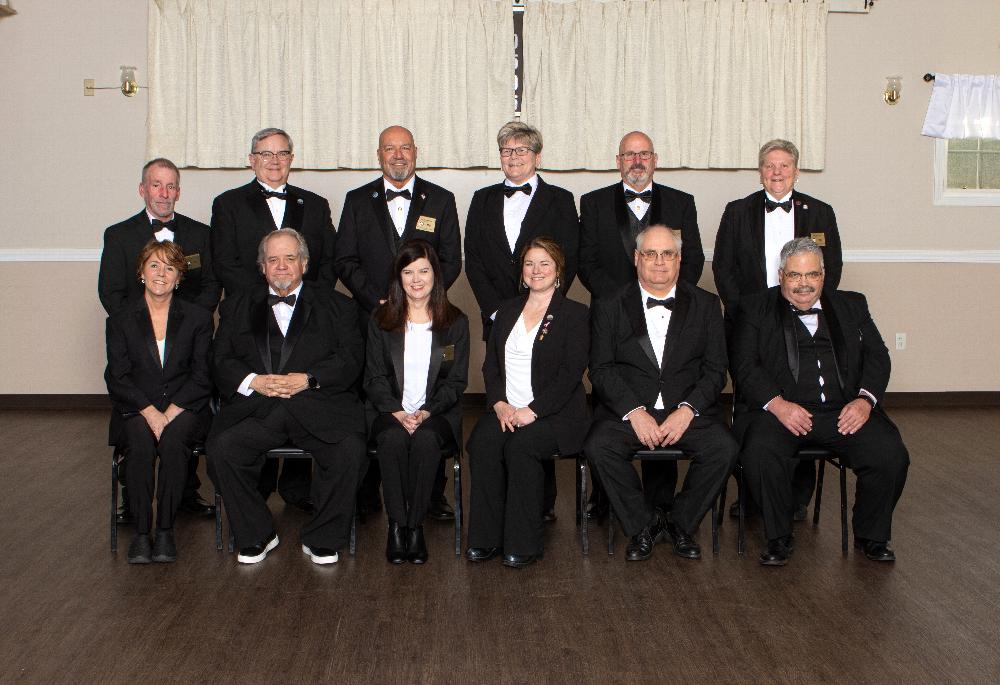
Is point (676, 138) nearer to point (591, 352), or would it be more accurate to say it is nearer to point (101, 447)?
point (591, 352)

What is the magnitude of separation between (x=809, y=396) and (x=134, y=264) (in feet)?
9.61

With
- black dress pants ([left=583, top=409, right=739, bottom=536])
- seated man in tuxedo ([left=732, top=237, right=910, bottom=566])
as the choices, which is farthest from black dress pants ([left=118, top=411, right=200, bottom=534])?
seated man in tuxedo ([left=732, top=237, right=910, bottom=566])


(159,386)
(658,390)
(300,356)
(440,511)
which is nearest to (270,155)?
(300,356)

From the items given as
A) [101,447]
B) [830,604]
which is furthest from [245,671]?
[101,447]

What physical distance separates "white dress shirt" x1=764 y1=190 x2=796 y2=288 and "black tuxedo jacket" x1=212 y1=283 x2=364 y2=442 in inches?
76.8

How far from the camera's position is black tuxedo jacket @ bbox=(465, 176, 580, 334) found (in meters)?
4.55

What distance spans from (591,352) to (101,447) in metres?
3.18

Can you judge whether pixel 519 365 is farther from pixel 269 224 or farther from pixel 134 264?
pixel 134 264

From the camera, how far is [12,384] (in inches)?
276

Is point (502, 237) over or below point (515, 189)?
below

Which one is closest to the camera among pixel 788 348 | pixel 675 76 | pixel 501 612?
pixel 501 612

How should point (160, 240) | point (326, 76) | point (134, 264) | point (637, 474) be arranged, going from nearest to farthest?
point (637, 474), point (160, 240), point (134, 264), point (326, 76)

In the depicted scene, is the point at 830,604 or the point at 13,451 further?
the point at 13,451

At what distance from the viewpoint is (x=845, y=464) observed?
152 inches
